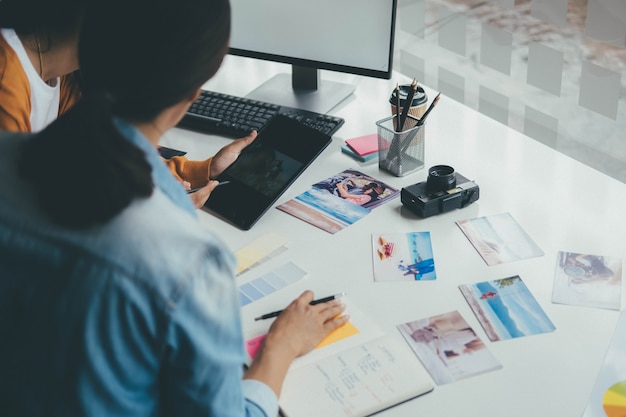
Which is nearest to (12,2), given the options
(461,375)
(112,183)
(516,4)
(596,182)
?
(112,183)

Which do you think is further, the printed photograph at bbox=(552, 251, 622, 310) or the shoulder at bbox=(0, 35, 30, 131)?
the shoulder at bbox=(0, 35, 30, 131)

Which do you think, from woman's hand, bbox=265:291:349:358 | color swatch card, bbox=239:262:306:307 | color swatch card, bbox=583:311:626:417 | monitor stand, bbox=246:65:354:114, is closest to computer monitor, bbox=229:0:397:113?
monitor stand, bbox=246:65:354:114

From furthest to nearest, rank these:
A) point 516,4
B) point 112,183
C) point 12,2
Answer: point 516,4, point 12,2, point 112,183

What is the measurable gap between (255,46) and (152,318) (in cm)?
122

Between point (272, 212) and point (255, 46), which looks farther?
point (255, 46)

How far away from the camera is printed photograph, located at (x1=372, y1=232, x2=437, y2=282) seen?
1.23 meters

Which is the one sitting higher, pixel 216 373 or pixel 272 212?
pixel 216 373

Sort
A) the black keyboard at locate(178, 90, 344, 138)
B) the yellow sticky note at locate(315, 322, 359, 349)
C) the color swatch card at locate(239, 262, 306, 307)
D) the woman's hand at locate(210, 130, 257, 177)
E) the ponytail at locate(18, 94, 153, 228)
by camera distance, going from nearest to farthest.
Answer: the ponytail at locate(18, 94, 153, 228) < the yellow sticky note at locate(315, 322, 359, 349) < the color swatch card at locate(239, 262, 306, 307) < the woman's hand at locate(210, 130, 257, 177) < the black keyboard at locate(178, 90, 344, 138)

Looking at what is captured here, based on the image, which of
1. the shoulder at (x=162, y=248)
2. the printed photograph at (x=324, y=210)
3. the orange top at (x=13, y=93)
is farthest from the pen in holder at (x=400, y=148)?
the shoulder at (x=162, y=248)

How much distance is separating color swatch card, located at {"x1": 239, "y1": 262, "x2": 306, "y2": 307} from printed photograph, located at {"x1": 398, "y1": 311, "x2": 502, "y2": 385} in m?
0.22

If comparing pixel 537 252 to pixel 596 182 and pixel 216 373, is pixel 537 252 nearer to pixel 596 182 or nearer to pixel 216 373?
pixel 596 182

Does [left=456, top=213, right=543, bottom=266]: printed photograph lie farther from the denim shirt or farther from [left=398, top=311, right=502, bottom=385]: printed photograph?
the denim shirt

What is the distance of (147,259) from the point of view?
694 millimetres

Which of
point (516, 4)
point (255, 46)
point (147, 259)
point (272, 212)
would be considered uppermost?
point (147, 259)
